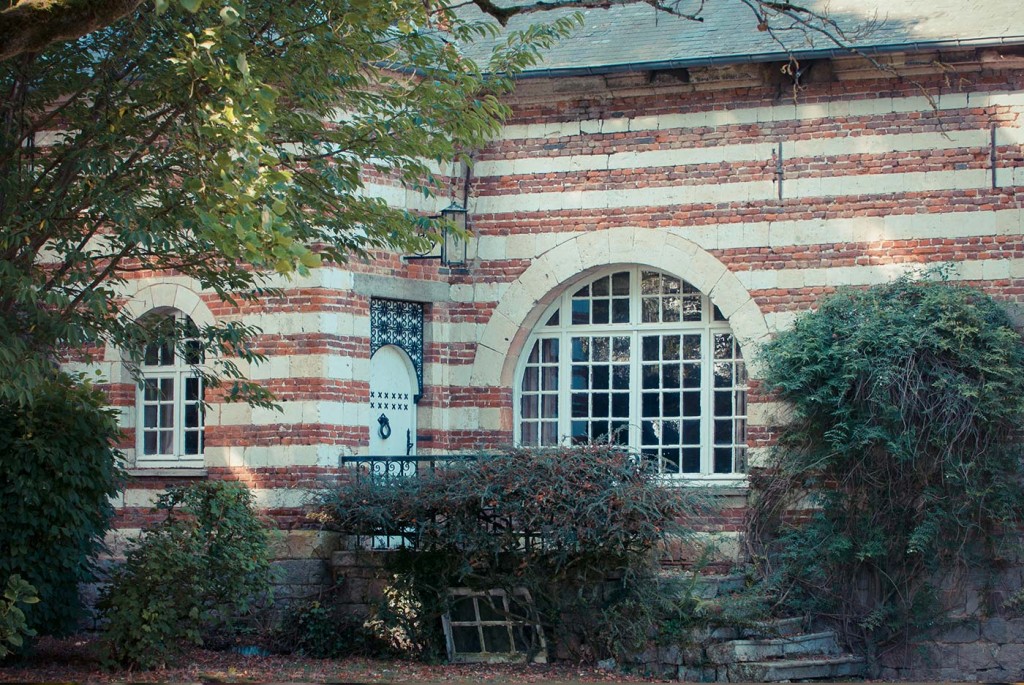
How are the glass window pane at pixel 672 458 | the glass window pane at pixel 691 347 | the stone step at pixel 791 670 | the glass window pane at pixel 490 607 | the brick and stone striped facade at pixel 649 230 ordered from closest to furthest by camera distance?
the stone step at pixel 791 670 < the glass window pane at pixel 490 607 < the brick and stone striped facade at pixel 649 230 < the glass window pane at pixel 672 458 < the glass window pane at pixel 691 347

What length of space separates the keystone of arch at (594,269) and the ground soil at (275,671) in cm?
350

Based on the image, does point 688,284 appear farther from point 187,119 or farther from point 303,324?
point 187,119

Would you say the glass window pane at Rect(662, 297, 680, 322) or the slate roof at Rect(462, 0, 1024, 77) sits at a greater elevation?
the slate roof at Rect(462, 0, 1024, 77)

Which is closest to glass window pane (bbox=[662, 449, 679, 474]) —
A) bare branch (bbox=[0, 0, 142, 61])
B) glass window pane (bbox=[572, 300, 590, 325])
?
glass window pane (bbox=[572, 300, 590, 325])

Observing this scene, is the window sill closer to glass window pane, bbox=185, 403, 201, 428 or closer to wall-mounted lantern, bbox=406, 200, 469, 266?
glass window pane, bbox=185, 403, 201, 428

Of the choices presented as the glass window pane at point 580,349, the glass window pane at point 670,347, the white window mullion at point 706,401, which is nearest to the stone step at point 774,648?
the white window mullion at point 706,401

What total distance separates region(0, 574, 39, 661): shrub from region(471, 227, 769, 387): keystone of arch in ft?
17.3

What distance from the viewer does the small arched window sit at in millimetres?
13930

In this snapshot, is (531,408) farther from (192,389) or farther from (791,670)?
(791,670)

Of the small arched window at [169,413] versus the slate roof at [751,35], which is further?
the small arched window at [169,413]

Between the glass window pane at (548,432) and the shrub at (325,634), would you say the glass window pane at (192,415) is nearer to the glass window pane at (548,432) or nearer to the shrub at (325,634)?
the shrub at (325,634)

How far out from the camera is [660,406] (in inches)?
534

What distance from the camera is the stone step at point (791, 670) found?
10930 millimetres

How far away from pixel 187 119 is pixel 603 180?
554cm
